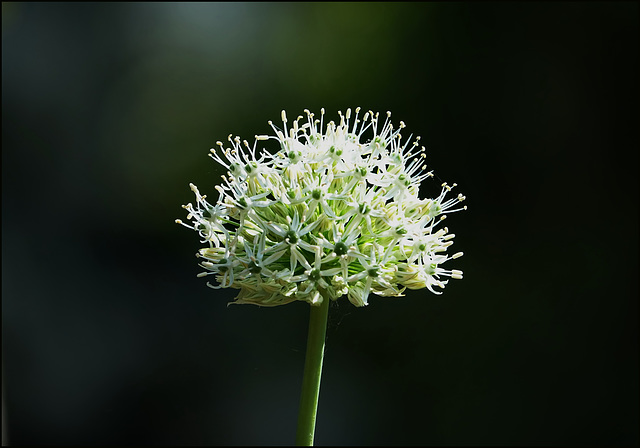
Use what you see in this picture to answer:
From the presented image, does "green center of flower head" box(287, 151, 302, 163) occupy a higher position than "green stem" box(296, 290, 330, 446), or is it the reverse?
"green center of flower head" box(287, 151, 302, 163)

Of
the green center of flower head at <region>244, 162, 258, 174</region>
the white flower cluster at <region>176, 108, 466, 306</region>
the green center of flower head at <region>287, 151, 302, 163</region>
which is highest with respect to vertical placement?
the green center of flower head at <region>287, 151, 302, 163</region>

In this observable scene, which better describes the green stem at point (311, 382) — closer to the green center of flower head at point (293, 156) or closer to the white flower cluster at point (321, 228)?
the white flower cluster at point (321, 228)

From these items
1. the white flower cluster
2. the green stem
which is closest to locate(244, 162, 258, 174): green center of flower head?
the white flower cluster

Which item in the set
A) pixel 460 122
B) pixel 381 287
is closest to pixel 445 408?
pixel 460 122

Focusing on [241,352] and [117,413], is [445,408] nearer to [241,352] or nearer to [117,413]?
[241,352]

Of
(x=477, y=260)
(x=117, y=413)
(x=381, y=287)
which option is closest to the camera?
(x=381, y=287)

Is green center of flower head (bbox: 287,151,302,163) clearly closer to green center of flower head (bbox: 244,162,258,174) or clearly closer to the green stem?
green center of flower head (bbox: 244,162,258,174)
